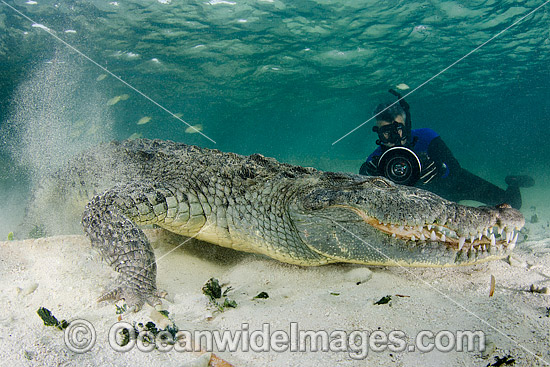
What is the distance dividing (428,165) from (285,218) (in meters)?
4.27

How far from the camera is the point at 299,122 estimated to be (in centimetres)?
4441

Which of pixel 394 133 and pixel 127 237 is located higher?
pixel 394 133

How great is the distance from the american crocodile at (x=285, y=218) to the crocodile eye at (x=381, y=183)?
11mm

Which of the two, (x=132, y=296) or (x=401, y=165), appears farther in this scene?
(x=401, y=165)

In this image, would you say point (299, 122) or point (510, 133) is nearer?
point (299, 122)

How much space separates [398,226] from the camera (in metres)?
2.25

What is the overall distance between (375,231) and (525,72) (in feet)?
94.9

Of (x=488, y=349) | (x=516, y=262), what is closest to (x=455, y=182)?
(x=516, y=262)

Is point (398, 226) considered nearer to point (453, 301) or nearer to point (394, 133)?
point (453, 301)

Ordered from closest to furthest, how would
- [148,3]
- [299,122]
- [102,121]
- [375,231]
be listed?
[375,231]
[148,3]
[102,121]
[299,122]

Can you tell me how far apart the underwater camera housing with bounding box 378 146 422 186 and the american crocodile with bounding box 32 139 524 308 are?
101 inches

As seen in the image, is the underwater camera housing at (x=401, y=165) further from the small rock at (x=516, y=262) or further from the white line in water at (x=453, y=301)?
the white line in water at (x=453, y=301)

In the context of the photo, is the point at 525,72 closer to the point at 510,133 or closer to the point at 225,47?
the point at 225,47

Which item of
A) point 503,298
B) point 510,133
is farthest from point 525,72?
point 510,133
